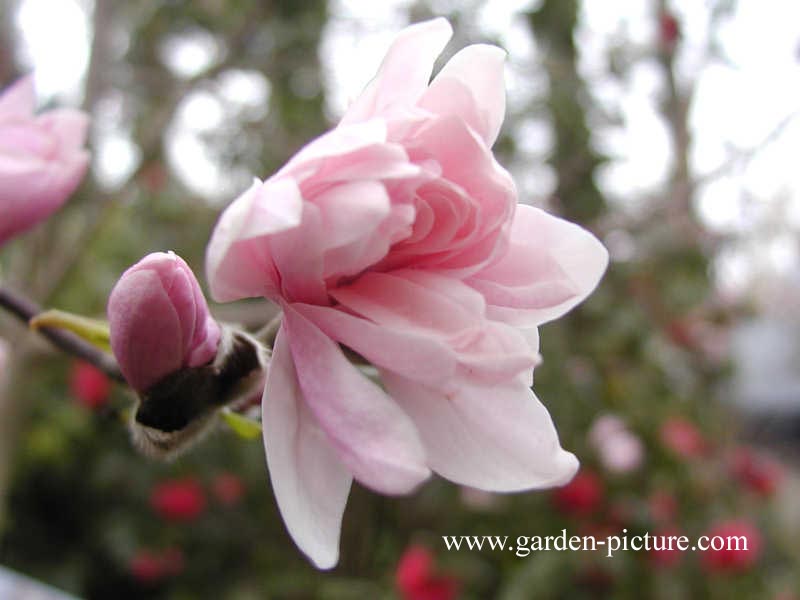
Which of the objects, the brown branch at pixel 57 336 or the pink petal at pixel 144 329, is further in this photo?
the brown branch at pixel 57 336

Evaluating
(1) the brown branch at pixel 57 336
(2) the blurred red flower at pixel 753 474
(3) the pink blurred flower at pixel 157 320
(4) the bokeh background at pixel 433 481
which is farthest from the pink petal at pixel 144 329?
(2) the blurred red flower at pixel 753 474

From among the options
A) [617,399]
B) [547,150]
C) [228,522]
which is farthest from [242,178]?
[617,399]

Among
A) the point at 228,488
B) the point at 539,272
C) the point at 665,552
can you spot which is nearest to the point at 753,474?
the point at 665,552

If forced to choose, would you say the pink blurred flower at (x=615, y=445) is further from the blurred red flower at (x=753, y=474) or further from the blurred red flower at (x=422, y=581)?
the blurred red flower at (x=422, y=581)

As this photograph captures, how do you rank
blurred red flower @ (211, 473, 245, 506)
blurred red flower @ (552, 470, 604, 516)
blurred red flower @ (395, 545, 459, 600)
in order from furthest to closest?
blurred red flower @ (211, 473, 245, 506), blurred red flower @ (552, 470, 604, 516), blurred red flower @ (395, 545, 459, 600)

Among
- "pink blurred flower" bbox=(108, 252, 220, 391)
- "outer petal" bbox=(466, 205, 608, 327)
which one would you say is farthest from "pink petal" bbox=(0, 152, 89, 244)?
"outer petal" bbox=(466, 205, 608, 327)

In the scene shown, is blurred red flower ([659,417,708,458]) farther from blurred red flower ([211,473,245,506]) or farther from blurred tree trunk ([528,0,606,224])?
blurred red flower ([211,473,245,506])

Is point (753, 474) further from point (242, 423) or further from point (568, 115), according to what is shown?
point (242, 423)
